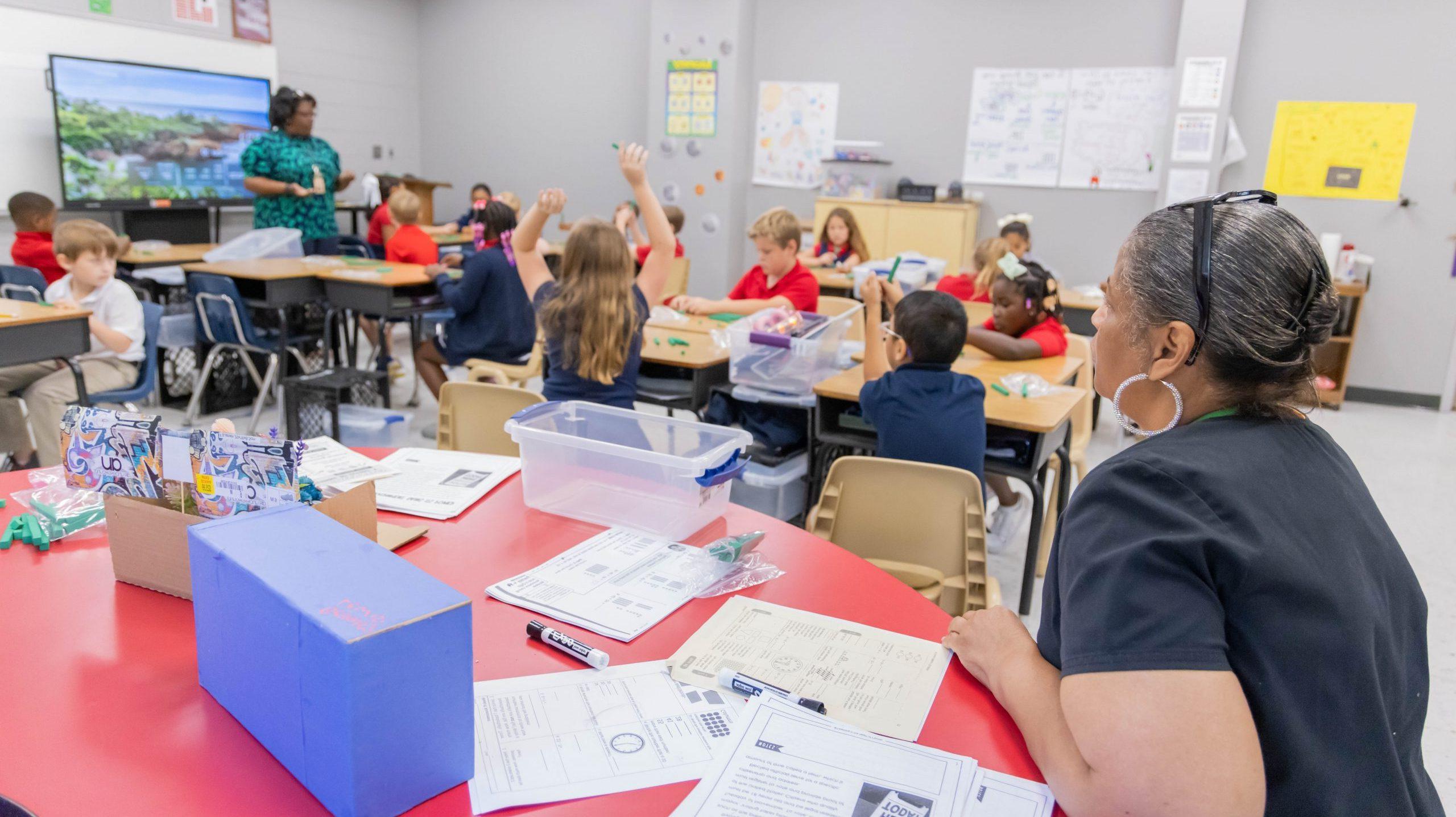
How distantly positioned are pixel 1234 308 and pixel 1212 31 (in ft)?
20.4

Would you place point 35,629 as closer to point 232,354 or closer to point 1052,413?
point 1052,413

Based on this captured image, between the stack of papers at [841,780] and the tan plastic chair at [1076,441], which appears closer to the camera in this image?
the stack of papers at [841,780]

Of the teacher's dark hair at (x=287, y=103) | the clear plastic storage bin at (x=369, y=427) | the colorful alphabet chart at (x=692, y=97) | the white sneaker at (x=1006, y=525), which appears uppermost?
the colorful alphabet chart at (x=692, y=97)

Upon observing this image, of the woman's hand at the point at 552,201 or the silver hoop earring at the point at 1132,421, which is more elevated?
the woman's hand at the point at 552,201

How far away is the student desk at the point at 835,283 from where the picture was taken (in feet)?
17.6

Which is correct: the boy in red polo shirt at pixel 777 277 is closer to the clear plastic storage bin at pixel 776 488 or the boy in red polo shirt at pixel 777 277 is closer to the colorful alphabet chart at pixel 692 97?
the clear plastic storage bin at pixel 776 488

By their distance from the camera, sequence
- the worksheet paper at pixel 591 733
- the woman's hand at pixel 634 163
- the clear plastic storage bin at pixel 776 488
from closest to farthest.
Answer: the worksheet paper at pixel 591 733
the woman's hand at pixel 634 163
the clear plastic storage bin at pixel 776 488

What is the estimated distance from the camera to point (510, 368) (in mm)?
4105

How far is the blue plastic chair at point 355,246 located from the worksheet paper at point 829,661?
5.88 meters

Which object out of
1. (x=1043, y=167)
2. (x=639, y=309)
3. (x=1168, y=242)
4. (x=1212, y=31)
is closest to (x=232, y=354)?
(x=639, y=309)

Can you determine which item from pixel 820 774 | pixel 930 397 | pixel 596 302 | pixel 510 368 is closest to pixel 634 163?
pixel 596 302

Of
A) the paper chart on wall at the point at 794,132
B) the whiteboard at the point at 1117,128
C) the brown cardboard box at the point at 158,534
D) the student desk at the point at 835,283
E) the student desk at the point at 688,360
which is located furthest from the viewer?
the paper chart on wall at the point at 794,132

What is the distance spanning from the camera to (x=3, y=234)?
5855mm

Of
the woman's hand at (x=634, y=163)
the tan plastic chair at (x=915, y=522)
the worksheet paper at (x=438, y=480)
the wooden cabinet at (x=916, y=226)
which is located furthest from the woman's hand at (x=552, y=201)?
the wooden cabinet at (x=916, y=226)
